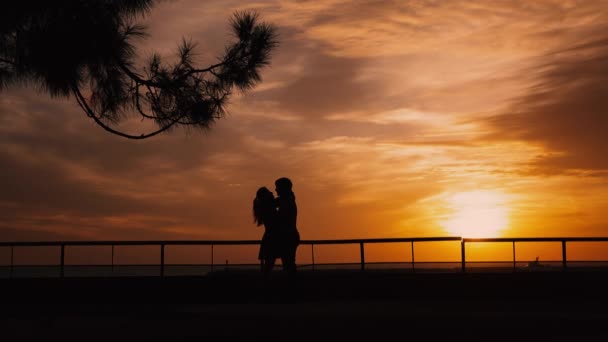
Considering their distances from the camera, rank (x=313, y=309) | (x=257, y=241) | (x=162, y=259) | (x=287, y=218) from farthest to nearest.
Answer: (x=257, y=241) → (x=162, y=259) → (x=287, y=218) → (x=313, y=309)

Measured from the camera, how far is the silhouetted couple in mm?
14297

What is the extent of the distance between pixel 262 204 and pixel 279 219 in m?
0.40

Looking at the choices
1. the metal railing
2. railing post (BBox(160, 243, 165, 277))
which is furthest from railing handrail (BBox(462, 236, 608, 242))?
railing post (BBox(160, 243, 165, 277))

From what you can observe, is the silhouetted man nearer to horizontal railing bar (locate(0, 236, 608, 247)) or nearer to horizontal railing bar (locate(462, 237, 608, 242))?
horizontal railing bar (locate(0, 236, 608, 247))

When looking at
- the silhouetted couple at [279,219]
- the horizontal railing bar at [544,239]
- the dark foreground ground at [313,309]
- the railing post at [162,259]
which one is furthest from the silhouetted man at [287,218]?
the horizontal railing bar at [544,239]

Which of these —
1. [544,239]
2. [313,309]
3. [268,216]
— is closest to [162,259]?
[268,216]

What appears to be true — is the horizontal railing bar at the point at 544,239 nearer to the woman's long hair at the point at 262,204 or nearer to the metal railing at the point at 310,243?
the metal railing at the point at 310,243

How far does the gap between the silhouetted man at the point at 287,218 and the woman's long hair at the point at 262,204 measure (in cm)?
21

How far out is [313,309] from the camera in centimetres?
1353

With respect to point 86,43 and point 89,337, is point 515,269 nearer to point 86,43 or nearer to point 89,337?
point 86,43

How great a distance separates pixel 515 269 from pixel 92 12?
14.3 metres

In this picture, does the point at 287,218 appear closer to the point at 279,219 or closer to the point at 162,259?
the point at 279,219

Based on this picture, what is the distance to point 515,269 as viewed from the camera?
24344mm

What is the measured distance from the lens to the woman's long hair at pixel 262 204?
1451 cm
